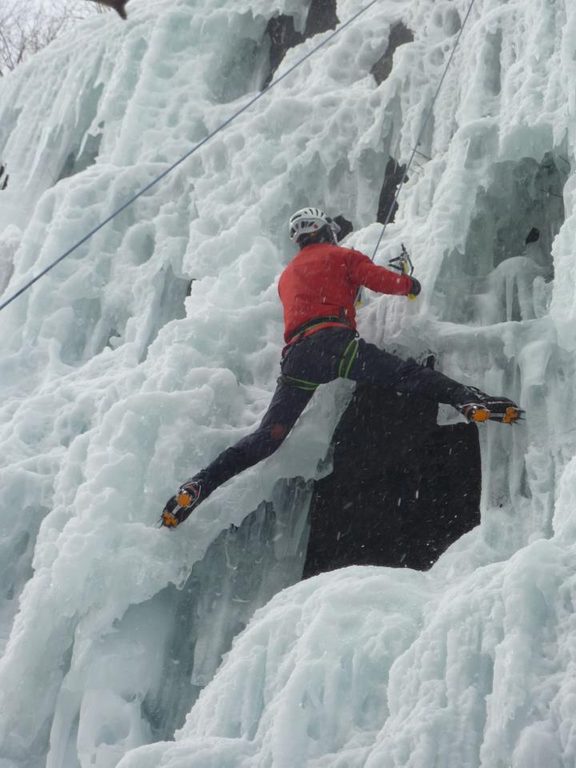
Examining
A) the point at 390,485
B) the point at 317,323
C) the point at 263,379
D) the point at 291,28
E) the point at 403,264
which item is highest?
the point at 291,28

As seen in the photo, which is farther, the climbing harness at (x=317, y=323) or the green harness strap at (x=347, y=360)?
the climbing harness at (x=317, y=323)

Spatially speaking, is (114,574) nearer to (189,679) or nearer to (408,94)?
(189,679)

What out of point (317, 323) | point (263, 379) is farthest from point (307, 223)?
point (263, 379)

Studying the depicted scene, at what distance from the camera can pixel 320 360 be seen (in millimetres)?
4227

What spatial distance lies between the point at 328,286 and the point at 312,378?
1.53 ft

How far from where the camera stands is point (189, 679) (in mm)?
3980

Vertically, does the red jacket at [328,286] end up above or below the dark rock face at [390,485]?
above

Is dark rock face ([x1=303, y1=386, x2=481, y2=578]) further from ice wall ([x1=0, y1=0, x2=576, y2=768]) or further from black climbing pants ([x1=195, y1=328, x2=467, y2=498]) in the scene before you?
black climbing pants ([x1=195, y1=328, x2=467, y2=498])

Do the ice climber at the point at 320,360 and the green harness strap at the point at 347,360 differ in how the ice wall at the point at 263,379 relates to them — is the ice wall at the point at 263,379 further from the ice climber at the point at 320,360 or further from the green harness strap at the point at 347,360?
the green harness strap at the point at 347,360

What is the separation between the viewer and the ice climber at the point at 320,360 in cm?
400

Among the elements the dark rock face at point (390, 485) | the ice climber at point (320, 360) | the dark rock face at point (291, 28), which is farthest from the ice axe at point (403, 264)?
the dark rock face at point (291, 28)

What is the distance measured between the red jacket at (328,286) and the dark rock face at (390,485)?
20.6 inches

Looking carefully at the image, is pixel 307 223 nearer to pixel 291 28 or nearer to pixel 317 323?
pixel 317 323

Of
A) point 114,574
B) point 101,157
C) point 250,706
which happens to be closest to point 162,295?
point 101,157
